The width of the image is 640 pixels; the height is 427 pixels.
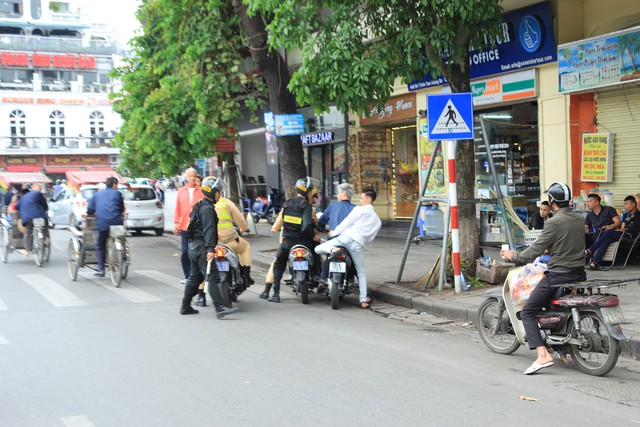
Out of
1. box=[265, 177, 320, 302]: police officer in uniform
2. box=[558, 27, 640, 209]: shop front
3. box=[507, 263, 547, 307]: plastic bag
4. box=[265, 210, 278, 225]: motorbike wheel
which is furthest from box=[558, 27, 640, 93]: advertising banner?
box=[265, 210, 278, 225]: motorbike wheel

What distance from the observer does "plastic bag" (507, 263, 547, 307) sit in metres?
7.11

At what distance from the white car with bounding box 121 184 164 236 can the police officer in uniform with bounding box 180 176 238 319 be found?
1456cm

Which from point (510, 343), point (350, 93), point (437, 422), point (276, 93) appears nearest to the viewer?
point (437, 422)

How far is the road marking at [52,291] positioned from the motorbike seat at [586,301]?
7.01 m

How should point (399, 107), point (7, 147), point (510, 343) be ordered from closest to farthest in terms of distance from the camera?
1. point (510, 343)
2. point (399, 107)
3. point (7, 147)

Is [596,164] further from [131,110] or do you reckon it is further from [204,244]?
[131,110]

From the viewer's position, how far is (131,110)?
20.6m

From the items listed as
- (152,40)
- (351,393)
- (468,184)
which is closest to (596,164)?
(468,184)

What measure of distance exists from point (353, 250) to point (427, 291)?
144cm

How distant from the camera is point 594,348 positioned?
6594 millimetres

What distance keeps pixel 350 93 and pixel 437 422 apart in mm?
6773

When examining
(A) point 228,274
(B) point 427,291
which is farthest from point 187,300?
(B) point 427,291

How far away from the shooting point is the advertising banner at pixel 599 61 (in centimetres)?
1276

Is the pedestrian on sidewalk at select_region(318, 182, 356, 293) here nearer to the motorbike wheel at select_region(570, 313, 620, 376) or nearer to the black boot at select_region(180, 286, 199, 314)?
the black boot at select_region(180, 286, 199, 314)
